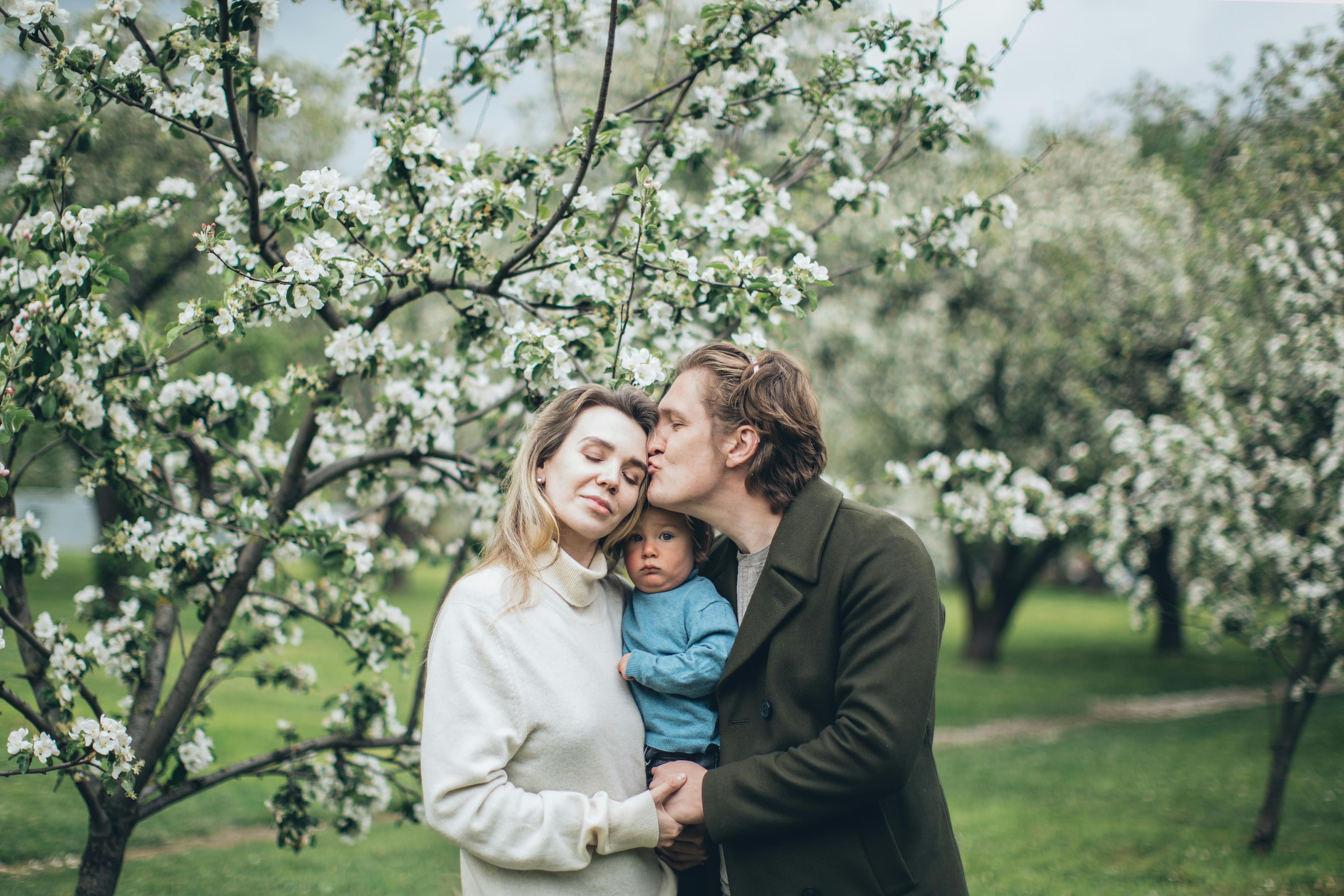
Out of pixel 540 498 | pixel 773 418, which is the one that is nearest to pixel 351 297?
pixel 540 498

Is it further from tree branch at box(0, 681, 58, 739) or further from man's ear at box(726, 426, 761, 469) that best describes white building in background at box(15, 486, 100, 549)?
man's ear at box(726, 426, 761, 469)

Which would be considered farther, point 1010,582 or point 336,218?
point 1010,582

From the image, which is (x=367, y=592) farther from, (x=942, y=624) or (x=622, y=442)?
(x=942, y=624)

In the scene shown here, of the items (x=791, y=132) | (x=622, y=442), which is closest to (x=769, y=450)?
(x=622, y=442)

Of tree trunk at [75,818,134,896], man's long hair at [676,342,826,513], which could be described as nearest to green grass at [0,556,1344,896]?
tree trunk at [75,818,134,896]

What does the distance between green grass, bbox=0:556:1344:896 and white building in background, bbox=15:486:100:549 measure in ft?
46.2

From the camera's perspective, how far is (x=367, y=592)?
3.99 meters

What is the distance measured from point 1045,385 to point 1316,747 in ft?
17.8

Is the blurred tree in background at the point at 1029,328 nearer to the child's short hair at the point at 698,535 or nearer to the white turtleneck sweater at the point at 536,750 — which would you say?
the child's short hair at the point at 698,535

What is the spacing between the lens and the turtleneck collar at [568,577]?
252 centimetres

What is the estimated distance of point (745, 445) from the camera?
8.62ft

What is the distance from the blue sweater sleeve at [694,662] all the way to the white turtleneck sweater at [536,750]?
90 mm

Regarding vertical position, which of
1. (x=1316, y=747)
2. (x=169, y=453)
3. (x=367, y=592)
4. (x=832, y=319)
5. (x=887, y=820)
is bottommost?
(x=1316, y=747)

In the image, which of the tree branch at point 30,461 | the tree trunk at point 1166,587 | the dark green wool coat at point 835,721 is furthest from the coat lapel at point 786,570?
the tree trunk at point 1166,587
